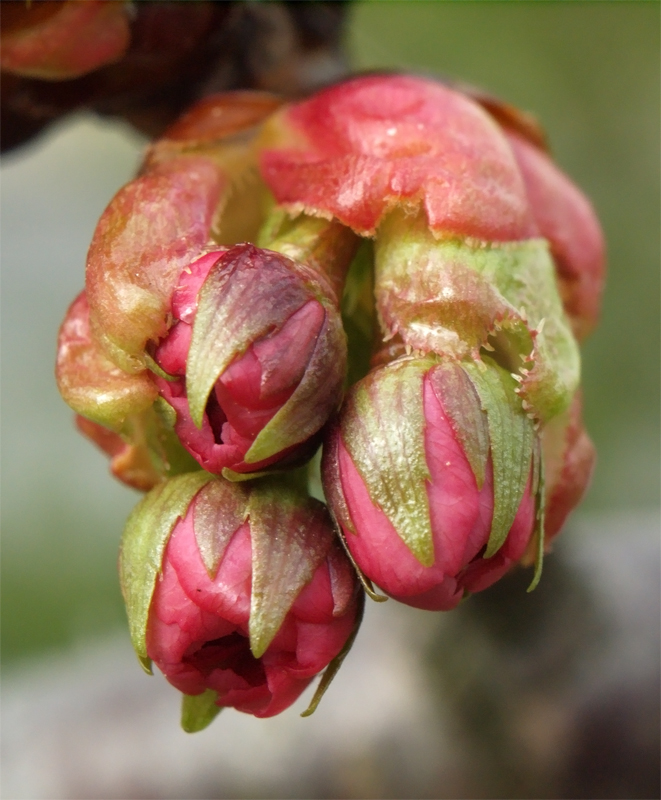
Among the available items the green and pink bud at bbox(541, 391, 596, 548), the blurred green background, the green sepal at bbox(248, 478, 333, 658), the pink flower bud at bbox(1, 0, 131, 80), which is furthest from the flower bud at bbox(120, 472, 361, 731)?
the blurred green background

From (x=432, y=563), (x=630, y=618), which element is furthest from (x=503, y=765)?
(x=432, y=563)

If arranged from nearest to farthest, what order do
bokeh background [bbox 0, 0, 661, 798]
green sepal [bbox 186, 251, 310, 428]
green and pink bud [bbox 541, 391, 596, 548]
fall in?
1. green sepal [bbox 186, 251, 310, 428]
2. green and pink bud [bbox 541, 391, 596, 548]
3. bokeh background [bbox 0, 0, 661, 798]

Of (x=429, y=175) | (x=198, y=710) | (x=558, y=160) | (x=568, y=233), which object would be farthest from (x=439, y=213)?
(x=558, y=160)

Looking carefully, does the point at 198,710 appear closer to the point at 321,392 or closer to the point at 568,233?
the point at 321,392

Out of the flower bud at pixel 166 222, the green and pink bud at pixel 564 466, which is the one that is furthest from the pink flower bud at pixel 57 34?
the green and pink bud at pixel 564 466

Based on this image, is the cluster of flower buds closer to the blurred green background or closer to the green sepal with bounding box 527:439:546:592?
the green sepal with bounding box 527:439:546:592

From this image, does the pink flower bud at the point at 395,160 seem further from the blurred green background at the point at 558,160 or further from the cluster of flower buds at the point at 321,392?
the blurred green background at the point at 558,160
